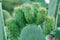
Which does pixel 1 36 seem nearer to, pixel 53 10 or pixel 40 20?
pixel 40 20

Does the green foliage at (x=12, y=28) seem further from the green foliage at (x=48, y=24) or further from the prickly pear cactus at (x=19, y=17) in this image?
the green foliage at (x=48, y=24)

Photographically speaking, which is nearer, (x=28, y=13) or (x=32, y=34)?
(x=32, y=34)

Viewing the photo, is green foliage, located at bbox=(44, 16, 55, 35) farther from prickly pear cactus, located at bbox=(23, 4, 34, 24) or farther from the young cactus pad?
the young cactus pad

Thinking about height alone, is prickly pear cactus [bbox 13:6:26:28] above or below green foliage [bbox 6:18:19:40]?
above

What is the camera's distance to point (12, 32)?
964 millimetres

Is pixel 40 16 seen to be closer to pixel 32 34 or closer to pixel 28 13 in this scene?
pixel 28 13

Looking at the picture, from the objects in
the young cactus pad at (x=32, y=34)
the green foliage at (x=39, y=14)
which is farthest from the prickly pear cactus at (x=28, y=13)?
the young cactus pad at (x=32, y=34)

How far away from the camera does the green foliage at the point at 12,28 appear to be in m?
0.95

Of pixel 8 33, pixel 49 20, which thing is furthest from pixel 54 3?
pixel 8 33

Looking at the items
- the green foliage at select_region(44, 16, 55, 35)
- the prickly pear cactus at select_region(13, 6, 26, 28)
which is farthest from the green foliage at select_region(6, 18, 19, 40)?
the green foliage at select_region(44, 16, 55, 35)

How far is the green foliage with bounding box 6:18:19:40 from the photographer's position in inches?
37.5

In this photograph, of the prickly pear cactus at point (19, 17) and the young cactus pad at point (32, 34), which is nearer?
the young cactus pad at point (32, 34)

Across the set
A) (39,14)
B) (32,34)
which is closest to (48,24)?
(39,14)

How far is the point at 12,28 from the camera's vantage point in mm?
955
